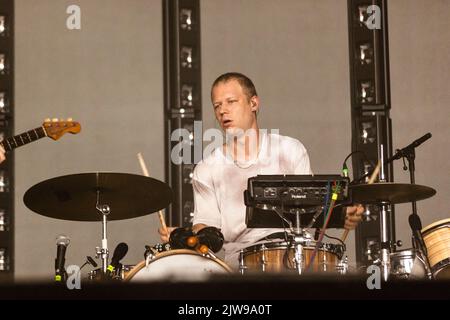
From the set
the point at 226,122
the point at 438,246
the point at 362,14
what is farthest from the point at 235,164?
the point at 362,14

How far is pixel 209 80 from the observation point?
20.1ft

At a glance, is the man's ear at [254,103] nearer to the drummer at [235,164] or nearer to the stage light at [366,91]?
the drummer at [235,164]

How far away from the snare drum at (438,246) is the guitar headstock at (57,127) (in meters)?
2.04

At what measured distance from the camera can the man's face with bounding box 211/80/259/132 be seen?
4203 millimetres

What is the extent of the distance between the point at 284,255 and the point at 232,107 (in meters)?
1.14

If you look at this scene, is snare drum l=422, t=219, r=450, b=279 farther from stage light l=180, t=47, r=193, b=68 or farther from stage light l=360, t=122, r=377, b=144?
stage light l=180, t=47, r=193, b=68

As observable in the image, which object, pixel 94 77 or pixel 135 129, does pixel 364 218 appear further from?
pixel 94 77

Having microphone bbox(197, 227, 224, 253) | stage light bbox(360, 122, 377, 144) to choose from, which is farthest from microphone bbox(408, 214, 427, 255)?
stage light bbox(360, 122, 377, 144)

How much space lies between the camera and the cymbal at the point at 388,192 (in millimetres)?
3780

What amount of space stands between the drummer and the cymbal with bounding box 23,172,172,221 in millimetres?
425

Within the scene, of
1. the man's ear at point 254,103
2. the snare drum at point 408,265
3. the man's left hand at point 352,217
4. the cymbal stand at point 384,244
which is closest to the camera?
the man's left hand at point 352,217
